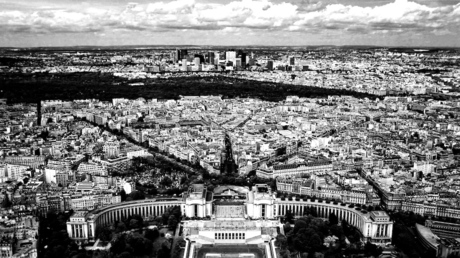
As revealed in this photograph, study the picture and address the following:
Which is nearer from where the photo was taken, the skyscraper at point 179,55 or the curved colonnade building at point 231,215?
the curved colonnade building at point 231,215

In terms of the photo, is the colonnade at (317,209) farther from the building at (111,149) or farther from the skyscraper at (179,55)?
the skyscraper at (179,55)

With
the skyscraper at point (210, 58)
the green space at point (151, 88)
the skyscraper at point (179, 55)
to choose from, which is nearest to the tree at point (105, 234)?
the green space at point (151, 88)

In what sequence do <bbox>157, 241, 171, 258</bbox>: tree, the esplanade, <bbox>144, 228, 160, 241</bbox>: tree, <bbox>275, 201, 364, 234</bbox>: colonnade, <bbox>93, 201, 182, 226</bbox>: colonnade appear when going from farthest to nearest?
<bbox>275, 201, 364, 234</bbox>: colonnade, <bbox>93, 201, 182, 226</bbox>: colonnade, <bbox>144, 228, 160, 241</bbox>: tree, the esplanade, <bbox>157, 241, 171, 258</bbox>: tree

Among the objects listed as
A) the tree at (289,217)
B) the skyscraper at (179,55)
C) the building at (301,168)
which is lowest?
the tree at (289,217)

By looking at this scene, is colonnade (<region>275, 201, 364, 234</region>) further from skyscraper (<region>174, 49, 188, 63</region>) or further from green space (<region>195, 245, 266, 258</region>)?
skyscraper (<region>174, 49, 188, 63</region>)

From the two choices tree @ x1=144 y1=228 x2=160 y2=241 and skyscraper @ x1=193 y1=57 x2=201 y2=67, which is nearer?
tree @ x1=144 y1=228 x2=160 y2=241

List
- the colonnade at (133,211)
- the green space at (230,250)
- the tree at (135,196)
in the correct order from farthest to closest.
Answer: the tree at (135,196) → the colonnade at (133,211) → the green space at (230,250)

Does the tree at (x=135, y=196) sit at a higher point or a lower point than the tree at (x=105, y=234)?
higher

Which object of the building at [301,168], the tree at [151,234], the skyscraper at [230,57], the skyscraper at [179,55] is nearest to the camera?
the tree at [151,234]

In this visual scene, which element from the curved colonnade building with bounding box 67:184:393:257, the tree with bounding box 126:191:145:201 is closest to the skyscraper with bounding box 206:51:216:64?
the curved colonnade building with bounding box 67:184:393:257

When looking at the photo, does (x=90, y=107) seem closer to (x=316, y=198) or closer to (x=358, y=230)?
(x=316, y=198)
